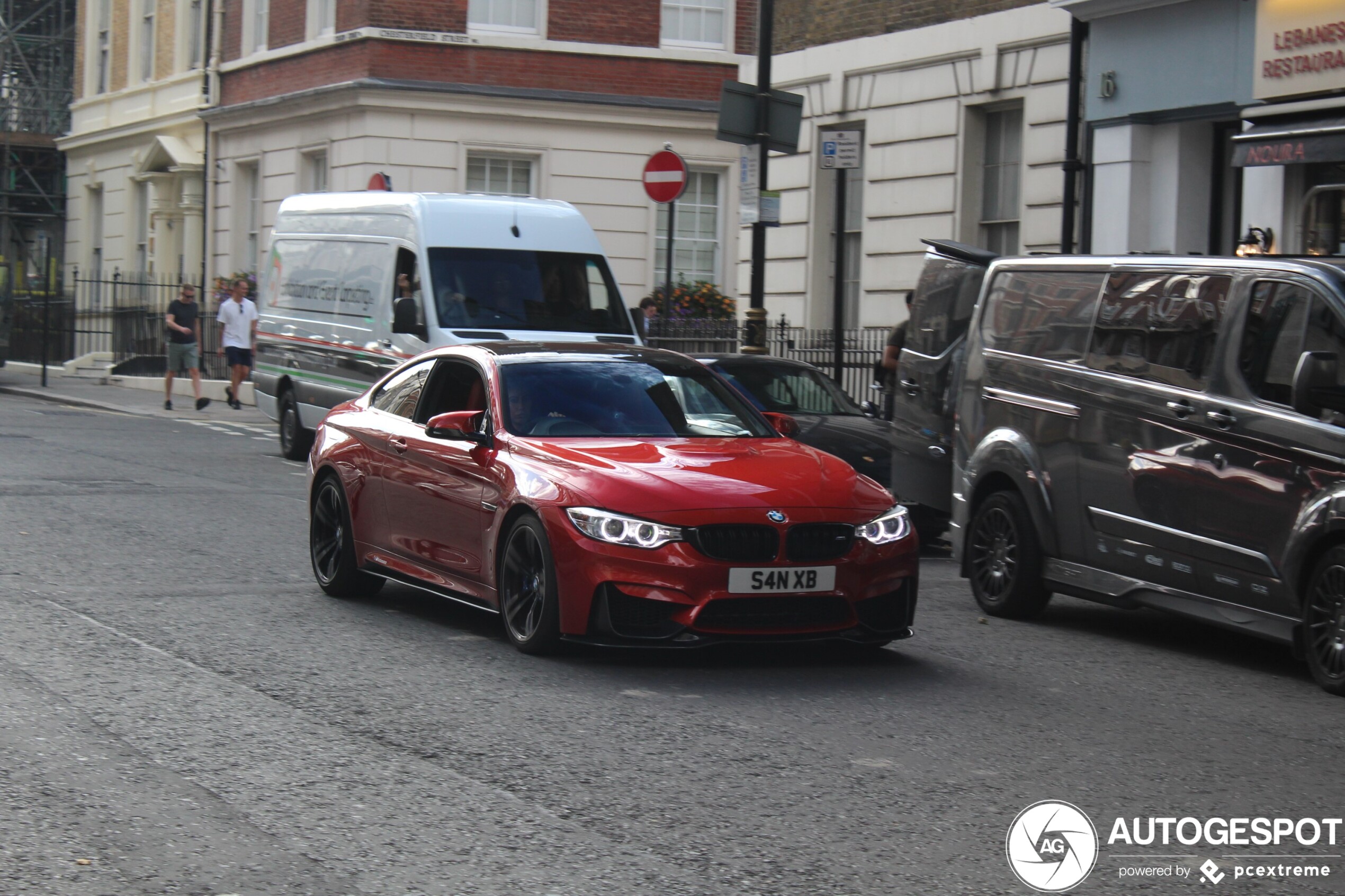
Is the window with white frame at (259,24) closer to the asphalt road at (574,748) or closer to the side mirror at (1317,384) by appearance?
the asphalt road at (574,748)

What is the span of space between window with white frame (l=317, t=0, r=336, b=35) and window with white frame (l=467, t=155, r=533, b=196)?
3457 millimetres

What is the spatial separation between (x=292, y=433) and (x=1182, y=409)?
41.6 feet

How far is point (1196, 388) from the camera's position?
9031 mm

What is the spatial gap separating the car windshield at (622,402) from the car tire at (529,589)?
691 mm

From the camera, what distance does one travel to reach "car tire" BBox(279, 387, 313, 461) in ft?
64.5

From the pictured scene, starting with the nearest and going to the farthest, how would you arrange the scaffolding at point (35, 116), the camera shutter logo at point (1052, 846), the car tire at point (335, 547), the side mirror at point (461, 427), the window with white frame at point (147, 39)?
1. the camera shutter logo at point (1052, 846)
2. the side mirror at point (461, 427)
3. the car tire at point (335, 547)
4. the window with white frame at point (147, 39)
5. the scaffolding at point (35, 116)

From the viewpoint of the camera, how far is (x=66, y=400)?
2967 cm

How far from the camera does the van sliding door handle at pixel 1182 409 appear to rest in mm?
9008

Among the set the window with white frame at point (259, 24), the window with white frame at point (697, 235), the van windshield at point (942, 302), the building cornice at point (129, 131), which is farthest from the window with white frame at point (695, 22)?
the van windshield at point (942, 302)

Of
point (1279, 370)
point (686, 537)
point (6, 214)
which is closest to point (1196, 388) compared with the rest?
point (1279, 370)

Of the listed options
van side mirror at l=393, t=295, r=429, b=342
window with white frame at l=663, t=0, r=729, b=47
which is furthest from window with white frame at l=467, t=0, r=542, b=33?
van side mirror at l=393, t=295, r=429, b=342

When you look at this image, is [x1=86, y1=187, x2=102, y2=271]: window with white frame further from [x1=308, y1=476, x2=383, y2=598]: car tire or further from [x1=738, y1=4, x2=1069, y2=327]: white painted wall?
[x1=308, y1=476, x2=383, y2=598]: car tire

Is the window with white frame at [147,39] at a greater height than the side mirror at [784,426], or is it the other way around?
the window with white frame at [147,39]

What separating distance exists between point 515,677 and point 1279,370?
3882 millimetres
